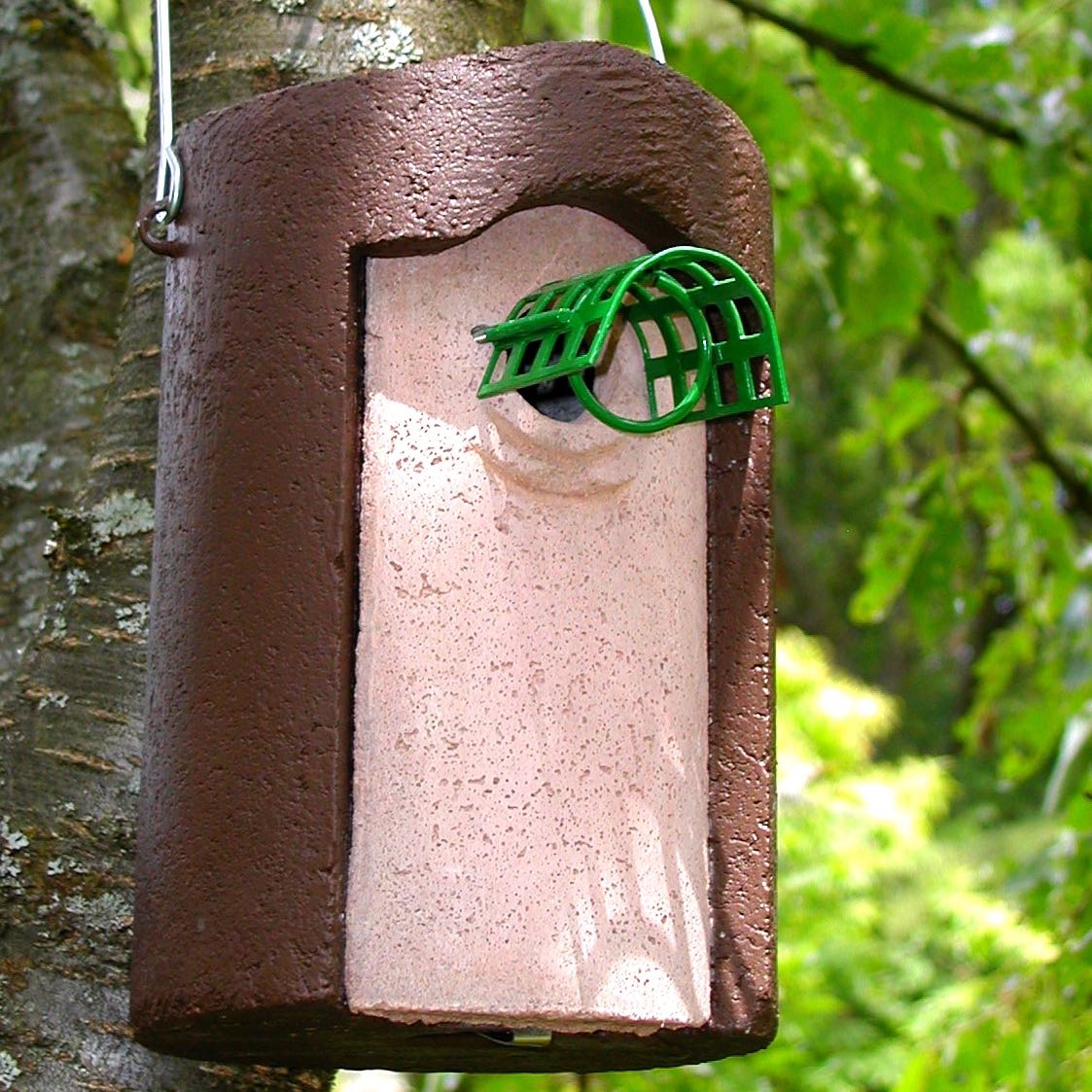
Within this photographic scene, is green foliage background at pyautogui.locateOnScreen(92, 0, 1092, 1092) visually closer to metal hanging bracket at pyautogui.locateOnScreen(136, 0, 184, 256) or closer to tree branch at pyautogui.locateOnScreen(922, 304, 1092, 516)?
tree branch at pyautogui.locateOnScreen(922, 304, 1092, 516)

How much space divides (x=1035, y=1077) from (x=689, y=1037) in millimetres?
1332

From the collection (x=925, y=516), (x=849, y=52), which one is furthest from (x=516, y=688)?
(x=925, y=516)

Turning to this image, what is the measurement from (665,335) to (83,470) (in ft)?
2.66

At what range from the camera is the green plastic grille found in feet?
4.87

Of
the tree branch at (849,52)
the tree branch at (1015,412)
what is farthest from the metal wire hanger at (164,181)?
the tree branch at (1015,412)

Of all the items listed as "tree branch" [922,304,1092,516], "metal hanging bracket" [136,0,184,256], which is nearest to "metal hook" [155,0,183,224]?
"metal hanging bracket" [136,0,184,256]

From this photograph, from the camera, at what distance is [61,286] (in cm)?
221

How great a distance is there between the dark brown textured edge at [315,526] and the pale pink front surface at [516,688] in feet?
0.10

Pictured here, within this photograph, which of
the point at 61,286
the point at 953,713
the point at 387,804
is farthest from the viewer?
the point at 953,713

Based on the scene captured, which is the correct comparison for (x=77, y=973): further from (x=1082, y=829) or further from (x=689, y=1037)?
(x=1082, y=829)

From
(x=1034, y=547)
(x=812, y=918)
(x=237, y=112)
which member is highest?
(x=237, y=112)

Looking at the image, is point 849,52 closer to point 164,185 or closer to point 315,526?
point 164,185

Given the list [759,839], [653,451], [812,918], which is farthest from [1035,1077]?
[812,918]

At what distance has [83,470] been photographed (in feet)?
7.02
